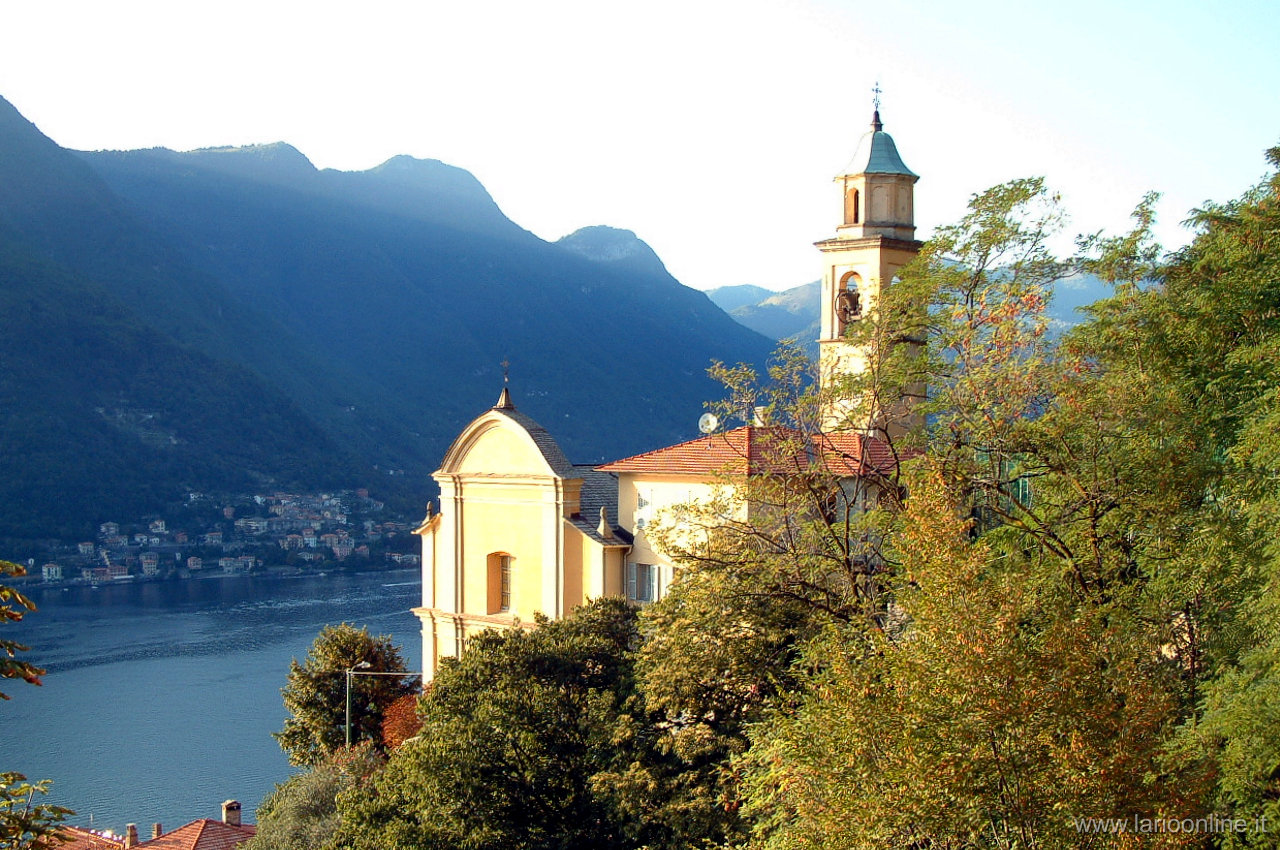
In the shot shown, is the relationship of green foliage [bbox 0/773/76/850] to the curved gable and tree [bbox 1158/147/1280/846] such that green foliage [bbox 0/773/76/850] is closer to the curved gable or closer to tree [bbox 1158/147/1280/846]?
tree [bbox 1158/147/1280/846]

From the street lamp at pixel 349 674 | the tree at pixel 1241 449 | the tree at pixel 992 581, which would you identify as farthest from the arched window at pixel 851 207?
the street lamp at pixel 349 674

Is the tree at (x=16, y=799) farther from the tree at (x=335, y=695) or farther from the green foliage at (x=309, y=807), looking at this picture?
the tree at (x=335, y=695)

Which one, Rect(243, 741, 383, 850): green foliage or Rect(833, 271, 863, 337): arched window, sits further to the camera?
Rect(833, 271, 863, 337): arched window

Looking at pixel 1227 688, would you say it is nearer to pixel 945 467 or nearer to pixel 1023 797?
pixel 1023 797

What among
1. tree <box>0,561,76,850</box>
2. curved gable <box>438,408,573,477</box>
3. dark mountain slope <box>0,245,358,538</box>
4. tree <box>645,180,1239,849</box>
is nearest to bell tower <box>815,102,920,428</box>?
curved gable <box>438,408,573,477</box>

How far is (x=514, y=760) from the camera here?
20.0m

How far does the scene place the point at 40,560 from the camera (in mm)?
106688

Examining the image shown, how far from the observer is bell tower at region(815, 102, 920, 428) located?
30.6m

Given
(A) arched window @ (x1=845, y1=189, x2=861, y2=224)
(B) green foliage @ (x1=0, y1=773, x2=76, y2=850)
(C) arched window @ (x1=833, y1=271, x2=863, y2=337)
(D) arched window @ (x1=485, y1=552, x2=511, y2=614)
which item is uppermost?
(A) arched window @ (x1=845, y1=189, x2=861, y2=224)

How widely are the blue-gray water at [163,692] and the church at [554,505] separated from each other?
23.8 m

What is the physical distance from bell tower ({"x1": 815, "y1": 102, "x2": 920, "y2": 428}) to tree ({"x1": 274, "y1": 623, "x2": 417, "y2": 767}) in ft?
45.2

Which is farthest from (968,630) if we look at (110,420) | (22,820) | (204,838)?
(110,420)

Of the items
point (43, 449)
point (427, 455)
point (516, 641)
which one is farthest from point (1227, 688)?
point (427, 455)

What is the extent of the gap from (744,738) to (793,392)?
16.5ft
